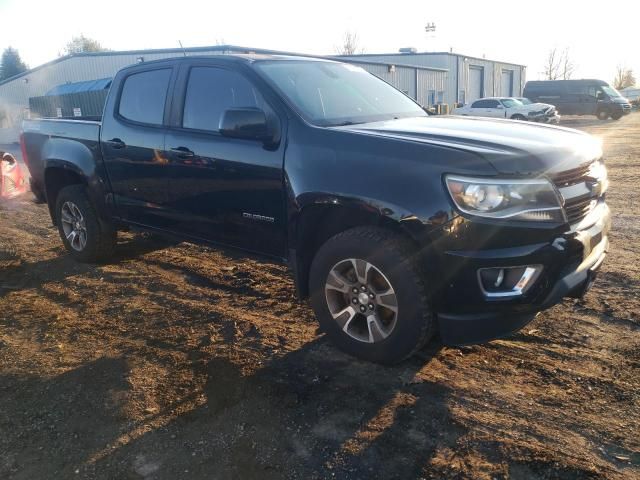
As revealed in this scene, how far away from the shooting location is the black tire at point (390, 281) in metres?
2.98

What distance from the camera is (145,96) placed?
4.67m

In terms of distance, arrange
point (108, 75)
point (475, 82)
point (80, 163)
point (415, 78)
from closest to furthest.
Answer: point (80, 163), point (108, 75), point (415, 78), point (475, 82)

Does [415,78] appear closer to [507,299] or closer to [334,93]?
[334,93]

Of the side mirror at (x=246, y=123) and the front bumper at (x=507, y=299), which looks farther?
the side mirror at (x=246, y=123)

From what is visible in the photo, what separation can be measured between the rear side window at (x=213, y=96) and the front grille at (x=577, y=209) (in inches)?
84.0

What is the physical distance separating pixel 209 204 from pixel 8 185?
736cm

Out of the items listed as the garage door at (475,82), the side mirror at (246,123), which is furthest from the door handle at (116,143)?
the garage door at (475,82)

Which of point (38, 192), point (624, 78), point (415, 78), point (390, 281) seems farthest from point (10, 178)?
point (624, 78)

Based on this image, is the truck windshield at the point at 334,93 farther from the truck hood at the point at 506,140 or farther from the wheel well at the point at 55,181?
the wheel well at the point at 55,181

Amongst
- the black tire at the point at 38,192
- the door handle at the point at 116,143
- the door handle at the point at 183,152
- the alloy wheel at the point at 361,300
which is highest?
the door handle at the point at 116,143

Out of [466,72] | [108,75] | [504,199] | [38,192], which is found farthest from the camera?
[466,72]

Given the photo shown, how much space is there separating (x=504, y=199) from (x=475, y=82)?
46110mm

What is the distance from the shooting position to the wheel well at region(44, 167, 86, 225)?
5611 mm

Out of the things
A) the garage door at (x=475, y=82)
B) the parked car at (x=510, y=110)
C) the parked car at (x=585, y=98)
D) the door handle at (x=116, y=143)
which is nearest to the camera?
the door handle at (x=116, y=143)
